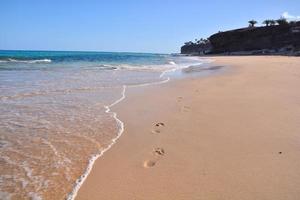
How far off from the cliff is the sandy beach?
54960mm

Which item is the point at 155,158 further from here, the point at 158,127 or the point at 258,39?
the point at 258,39

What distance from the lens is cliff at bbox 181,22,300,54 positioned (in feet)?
199

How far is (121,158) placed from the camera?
3.88m

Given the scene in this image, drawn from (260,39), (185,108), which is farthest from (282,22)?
(185,108)

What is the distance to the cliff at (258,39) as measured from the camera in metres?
60.8

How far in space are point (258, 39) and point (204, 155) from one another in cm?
6936

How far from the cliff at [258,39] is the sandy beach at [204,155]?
54960mm

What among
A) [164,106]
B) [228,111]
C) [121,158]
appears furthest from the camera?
[164,106]

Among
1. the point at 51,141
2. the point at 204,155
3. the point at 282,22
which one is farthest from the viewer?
the point at 282,22

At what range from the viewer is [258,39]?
67562 mm

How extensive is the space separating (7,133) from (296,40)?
209 feet

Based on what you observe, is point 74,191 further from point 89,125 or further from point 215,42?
point 215,42

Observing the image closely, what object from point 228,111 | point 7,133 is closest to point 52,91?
point 7,133

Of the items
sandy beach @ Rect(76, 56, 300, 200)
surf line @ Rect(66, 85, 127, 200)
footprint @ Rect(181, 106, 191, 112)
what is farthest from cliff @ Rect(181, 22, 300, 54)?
surf line @ Rect(66, 85, 127, 200)
